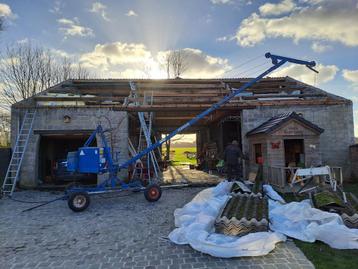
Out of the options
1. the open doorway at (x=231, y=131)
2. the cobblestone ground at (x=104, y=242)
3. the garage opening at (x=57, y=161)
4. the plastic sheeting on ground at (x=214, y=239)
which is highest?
the open doorway at (x=231, y=131)

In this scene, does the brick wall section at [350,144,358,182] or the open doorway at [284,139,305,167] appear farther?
the open doorway at [284,139,305,167]

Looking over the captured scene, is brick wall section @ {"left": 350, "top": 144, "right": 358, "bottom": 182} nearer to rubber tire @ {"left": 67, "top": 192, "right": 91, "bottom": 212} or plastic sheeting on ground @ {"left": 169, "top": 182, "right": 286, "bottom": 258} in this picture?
plastic sheeting on ground @ {"left": 169, "top": 182, "right": 286, "bottom": 258}

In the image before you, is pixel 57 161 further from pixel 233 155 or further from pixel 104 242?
pixel 104 242

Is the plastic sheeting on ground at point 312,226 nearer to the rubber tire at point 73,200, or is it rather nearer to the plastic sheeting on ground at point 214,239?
the plastic sheeting on ground at point 214,239

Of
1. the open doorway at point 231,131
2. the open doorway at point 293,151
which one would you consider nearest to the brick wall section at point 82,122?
the open doorway at point 231,131

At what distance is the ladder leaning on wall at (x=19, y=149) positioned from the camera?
1082 centimetres

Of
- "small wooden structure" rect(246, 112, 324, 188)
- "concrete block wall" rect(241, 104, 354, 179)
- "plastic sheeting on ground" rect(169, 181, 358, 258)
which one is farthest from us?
Answer: "concrete block wall" rect(241, 104, 354, 179)

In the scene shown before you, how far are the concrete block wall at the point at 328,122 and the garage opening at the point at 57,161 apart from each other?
807 cm

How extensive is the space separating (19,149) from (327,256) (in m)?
12.1

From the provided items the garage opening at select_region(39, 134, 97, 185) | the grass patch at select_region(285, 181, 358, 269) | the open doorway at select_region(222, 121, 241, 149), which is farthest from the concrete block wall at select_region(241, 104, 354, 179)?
the garage opening at select_region(39, 134, 97, 185)

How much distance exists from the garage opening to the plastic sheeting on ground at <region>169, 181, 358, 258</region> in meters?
7.64

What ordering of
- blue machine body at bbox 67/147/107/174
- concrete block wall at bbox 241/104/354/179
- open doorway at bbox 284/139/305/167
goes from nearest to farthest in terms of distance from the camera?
blue machine body at bbox 67/147/107/174, open doorway at bbox 284/139/305/167, concrete block wall at bbox 241/104/354/179

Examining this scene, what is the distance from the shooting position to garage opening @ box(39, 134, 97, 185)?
13.1 m

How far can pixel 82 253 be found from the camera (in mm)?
4559
